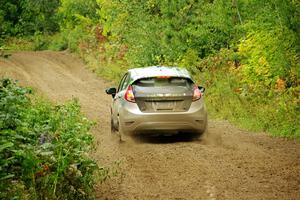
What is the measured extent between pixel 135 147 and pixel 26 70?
829 inches


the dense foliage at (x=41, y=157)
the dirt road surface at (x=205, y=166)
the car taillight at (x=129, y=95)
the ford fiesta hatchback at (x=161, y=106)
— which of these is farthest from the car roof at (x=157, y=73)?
the dense foliage at (x=41, y=157)

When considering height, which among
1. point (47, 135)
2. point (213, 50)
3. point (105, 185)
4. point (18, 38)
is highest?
point (18, 38)

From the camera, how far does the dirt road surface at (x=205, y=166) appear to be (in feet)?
28.8

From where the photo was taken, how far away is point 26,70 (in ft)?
107

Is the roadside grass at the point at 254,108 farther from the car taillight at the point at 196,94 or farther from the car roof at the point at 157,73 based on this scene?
the car roof at the point at 157,73

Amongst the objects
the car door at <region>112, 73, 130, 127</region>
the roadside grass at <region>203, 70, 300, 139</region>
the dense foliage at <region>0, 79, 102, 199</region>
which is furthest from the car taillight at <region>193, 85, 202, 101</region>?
the dense foliage at <region>0, 79, 102, 199</region>

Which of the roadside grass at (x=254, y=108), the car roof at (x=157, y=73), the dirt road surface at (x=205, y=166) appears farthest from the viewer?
the roadside grass at (x=254, y=108)

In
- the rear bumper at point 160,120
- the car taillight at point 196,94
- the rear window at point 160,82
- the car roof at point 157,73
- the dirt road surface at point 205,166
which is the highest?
the car roof at point 157,73

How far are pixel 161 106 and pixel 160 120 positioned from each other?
30 centimetres

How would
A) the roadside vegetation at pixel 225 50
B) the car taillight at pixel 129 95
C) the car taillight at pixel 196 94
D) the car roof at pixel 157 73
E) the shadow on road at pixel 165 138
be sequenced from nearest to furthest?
1. the car taillight at pixel 129 95
2. the car taillight at pixel 196 94
3. the car roof at pixel 157 73
4. the shadow on road at pixel 165 138
5. the roadside vegetation at pixel 225 50

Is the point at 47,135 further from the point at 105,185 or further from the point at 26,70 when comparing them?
the point at 26,70

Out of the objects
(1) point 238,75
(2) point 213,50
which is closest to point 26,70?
(2) point 213,50

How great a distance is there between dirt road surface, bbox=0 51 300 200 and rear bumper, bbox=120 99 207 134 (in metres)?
0.34

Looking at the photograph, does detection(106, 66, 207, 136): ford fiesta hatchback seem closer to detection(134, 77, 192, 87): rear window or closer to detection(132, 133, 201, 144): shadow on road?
detection(134, 77, 192, 87): rear window
